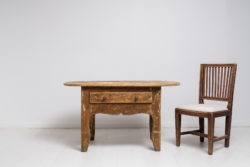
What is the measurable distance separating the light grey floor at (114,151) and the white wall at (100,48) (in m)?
0.49

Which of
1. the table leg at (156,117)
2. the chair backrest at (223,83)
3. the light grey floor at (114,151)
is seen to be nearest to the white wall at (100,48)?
the light grey floor at (114,151)

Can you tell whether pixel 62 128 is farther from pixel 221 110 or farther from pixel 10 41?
pixel 221 110

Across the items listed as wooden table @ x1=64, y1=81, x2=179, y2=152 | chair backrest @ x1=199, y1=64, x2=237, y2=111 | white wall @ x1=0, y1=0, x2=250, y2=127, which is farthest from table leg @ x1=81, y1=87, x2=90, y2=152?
chair backrest @ x1=199, y1=64, x2=237, y2=111

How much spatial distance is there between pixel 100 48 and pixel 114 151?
6.03 feet

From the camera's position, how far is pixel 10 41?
4219 millimetres

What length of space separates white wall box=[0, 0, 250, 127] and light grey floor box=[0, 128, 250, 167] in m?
0.49

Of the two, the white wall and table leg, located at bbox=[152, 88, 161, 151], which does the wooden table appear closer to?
table leg, located at bbox=[152, 88, 161, 151]

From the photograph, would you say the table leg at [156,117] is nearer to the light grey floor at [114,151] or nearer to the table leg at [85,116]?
the light grey floor at [114,151]

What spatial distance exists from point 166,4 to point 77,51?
1.60 meters

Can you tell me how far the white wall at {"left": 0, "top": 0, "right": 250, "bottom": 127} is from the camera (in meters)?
4.21

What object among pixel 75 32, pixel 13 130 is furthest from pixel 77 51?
pixel 13 130

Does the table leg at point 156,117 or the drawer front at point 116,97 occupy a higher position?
the drawer front at point 116,97

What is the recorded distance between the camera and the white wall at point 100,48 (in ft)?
13.8

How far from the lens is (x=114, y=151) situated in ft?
9.77
